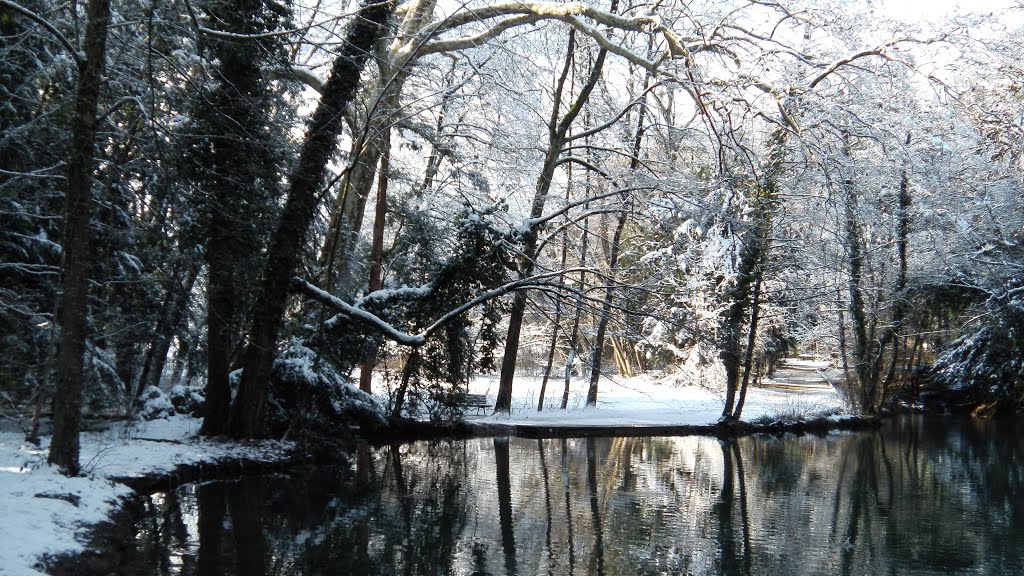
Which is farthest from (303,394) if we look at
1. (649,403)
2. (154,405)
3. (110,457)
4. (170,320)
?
(649,403)

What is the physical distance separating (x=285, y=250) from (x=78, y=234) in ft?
16.0

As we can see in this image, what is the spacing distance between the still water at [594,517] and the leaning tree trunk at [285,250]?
4.67 ft

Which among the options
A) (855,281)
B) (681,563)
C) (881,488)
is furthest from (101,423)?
(855,281)

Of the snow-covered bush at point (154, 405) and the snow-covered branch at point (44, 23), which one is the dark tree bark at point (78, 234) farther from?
the snow-covered bush at point (154, 405)

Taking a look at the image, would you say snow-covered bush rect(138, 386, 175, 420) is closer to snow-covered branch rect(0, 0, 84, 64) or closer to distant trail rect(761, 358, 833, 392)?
snow-covered branch rect(0, 0, 84, 64)

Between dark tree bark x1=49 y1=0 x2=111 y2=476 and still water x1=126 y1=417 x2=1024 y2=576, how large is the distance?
158 centimetres

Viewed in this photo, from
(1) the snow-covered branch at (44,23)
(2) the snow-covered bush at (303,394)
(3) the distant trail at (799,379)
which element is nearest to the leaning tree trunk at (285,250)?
(2) the snow-covered bush at (303,394)

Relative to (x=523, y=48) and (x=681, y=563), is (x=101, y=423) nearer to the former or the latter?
(x=681, y=563)

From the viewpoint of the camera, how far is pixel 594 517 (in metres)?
9.92

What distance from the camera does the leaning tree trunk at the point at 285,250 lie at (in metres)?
12.1

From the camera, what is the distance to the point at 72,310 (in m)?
7.55

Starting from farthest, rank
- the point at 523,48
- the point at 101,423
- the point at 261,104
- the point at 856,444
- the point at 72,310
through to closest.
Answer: the point at 856,444
the point at 523,48
the point at 101,423
the point at 261,104
the point at 72,310

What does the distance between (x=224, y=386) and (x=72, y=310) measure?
5379mm

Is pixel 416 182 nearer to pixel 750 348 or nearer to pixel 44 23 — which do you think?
pixel 750 348
